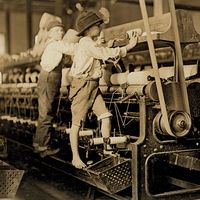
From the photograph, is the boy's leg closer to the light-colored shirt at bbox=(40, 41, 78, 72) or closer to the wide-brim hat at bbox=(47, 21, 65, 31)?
the light-colored shirt at bbox=(40, 41, 78, 72)

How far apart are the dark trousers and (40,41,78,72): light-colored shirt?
109 millimetres

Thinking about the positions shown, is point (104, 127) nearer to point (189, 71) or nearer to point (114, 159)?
point (114, 159)

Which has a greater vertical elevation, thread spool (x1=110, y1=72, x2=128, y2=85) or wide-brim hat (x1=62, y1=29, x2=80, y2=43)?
wide-brim hat (x1=62, y1=29, x2=80, y2=43)

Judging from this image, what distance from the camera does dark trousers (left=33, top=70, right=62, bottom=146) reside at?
177 inches

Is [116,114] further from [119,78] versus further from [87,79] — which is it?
[87,79]

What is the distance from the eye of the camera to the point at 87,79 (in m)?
3.57

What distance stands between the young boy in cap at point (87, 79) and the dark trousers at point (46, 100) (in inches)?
32.3

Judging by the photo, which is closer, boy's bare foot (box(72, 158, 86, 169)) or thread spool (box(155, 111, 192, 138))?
thread spool (box(155, 111, 192, 138))

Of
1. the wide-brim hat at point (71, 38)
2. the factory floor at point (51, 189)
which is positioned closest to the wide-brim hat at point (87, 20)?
the wide-brim hat at point (71, 38)

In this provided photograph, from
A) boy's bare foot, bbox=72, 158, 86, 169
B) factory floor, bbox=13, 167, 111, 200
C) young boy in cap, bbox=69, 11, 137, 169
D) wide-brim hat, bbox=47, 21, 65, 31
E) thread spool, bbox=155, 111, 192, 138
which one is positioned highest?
wide-brim hat, bbox=47, 21, 65, 31

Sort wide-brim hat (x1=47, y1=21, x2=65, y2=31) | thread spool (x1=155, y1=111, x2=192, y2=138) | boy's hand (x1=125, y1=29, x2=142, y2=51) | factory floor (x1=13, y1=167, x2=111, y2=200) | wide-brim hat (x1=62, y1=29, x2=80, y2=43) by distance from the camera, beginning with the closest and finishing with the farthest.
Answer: thread spool (x1=155, y1=111, x2=192, y2=138), boy's hand (x1=125, y1=29, x2=142, y2=51), factory floor (x1=13, y1=167, x2=111, y2=200), wide-brim hat (x1=62, y1=29, x2=80, y2=43), wide-brim hat (x1=47, y1=21, x2=65, y2=31)

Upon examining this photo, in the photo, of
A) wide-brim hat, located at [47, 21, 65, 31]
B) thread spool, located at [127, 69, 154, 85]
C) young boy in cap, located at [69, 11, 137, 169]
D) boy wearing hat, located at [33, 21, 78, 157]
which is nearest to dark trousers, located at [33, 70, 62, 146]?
boy wearing hat, located at [33, 21, 78, 157]

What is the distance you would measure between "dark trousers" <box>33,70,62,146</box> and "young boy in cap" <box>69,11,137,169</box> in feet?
2.69

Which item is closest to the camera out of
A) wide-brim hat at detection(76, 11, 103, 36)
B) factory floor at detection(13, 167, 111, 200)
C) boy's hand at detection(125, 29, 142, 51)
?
boy's hand at detection(125, 29, 142, 51)
